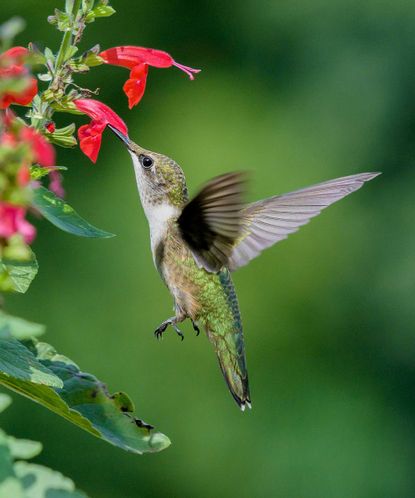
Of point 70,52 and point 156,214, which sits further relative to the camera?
point 156,214

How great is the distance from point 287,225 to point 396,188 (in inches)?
223

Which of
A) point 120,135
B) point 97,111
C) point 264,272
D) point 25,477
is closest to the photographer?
point 25,477

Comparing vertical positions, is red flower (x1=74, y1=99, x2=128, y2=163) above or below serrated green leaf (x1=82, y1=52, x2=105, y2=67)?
below

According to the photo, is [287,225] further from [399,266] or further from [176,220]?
[399,266]

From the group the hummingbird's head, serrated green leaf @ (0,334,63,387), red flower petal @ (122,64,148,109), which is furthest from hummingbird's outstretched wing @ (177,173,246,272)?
serrated green leaf @ (0,334,63,387)

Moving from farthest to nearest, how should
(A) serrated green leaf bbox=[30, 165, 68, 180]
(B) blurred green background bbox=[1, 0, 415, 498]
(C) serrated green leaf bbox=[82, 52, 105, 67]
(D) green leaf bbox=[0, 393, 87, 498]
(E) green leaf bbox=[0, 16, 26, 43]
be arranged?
1. (B) blurred green background bbox=[1, 0, 415, 498]
2. (C) serrated green leaf bbox=[82, 52, 105, 67]
3. (A) serrated green leaf bbox=[30, 165, 68, 180]
4. (D) green leaf bbox=[0, 393, 87, 498]
5. (E) green leaf bbox=[0, 16, 26, 43]

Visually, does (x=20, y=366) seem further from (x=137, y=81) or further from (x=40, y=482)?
(x=137, y=81)

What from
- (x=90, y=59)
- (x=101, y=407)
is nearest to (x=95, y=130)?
(x=90, y=59)

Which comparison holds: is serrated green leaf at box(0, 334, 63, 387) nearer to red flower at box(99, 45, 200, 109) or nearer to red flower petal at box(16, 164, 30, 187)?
red flower petal at box(16, 164, 30, 187)

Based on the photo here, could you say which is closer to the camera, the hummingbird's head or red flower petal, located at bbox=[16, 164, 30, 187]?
red flower petal, located at bbox=[16, 164, 30, 187]

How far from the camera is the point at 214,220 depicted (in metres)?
2.22

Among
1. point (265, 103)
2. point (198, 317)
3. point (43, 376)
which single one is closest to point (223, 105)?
point (265, 103)

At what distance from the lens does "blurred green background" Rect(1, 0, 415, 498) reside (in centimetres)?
654

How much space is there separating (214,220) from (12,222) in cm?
124
